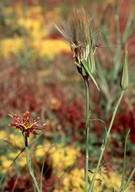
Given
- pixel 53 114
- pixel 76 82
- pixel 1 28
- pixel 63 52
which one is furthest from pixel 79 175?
pixel 1 28

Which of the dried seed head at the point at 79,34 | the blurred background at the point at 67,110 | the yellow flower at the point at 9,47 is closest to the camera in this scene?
the dried seed head at the point at 79,34

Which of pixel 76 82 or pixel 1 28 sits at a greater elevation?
pixel 1 28

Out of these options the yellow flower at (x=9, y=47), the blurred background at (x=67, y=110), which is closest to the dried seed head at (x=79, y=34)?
the blurred background at (x=67, y=110)

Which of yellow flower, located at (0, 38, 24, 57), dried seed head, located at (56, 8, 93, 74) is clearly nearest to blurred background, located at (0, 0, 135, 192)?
dried seed head, located at (56, 8, 93, 74)

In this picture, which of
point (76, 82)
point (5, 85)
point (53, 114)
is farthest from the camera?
point (76, 82)

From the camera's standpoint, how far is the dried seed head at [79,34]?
1672 mm

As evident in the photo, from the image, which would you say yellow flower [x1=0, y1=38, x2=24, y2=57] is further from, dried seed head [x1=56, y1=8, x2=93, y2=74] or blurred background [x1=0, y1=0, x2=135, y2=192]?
dried seed head [x1=56, y1=8, x2=93, y2=74]

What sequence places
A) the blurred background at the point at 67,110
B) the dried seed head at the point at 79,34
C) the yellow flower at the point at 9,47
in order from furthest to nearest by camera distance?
1. the yellow flower at the point at 9,47
2. the blurred background at the point at 67,110
3. the dried seed head at the point at 79,34

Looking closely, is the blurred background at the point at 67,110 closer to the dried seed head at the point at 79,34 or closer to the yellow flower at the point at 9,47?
the dried seed head at the point at 79,34

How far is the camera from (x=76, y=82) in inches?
274

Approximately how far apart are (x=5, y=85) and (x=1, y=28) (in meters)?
5.94

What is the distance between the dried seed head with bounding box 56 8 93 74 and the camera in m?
1.67

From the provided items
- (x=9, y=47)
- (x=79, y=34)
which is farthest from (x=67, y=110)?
(x=9, y=47)

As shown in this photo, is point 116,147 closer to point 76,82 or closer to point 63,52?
point 76,82
